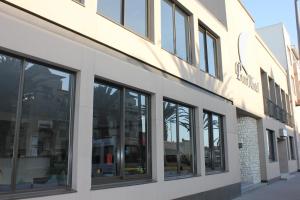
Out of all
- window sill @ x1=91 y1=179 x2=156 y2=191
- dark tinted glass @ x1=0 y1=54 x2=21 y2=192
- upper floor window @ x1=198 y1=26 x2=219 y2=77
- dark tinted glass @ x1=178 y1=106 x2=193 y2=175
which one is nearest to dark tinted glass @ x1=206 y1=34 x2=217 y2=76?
upper floor window @ x1=198 y1=26 x2=219 y2=77

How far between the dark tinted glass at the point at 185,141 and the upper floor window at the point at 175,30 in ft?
6.18

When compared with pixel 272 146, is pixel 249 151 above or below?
below

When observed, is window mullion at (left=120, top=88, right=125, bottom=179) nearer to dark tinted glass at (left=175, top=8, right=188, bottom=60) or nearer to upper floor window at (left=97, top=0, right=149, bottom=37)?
upper floor window at (left=97, top=0, right=149, bottom=37)

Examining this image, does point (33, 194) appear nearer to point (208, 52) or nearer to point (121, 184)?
point (121, 184)

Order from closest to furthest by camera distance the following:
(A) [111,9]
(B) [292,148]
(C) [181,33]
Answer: (A) [111,9] → (C) [181,33] → (B) [292,148]

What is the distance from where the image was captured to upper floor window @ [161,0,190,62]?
10.9 m

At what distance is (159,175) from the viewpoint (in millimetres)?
9086

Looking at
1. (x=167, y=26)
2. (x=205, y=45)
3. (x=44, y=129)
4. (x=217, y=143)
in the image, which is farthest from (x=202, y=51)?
(x=44, y=129)

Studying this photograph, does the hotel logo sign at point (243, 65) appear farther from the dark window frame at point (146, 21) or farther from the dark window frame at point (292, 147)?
the dark window frame at point (292, 147)

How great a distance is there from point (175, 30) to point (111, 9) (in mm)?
3378

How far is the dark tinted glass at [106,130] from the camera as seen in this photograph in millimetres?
7504

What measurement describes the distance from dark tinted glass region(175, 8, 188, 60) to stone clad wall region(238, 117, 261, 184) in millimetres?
7787

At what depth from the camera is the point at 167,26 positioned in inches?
435

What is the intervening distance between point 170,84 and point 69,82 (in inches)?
154
